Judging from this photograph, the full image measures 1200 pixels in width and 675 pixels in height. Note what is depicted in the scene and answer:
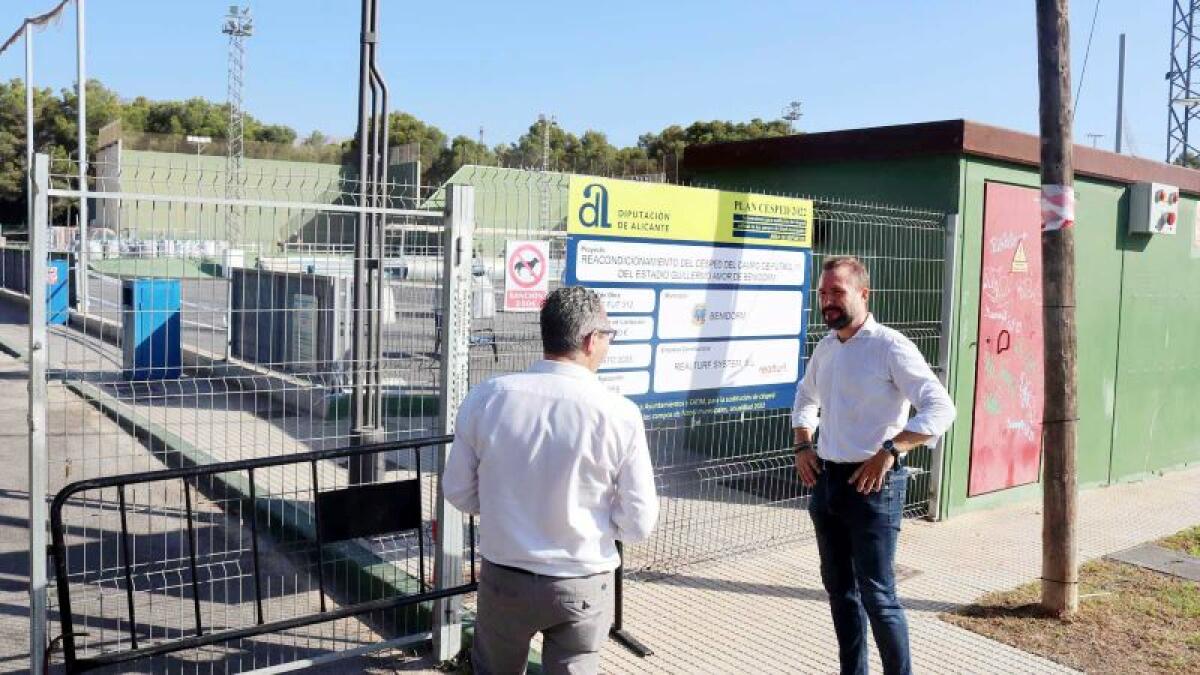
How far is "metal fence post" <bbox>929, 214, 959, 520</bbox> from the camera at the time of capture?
7406 millimetres

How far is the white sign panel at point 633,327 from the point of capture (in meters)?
5.53

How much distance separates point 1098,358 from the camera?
28.8ft

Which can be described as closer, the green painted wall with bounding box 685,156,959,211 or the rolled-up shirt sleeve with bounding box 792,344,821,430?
the rolled-up shirt sleeve with bounding box 792,344,821,430

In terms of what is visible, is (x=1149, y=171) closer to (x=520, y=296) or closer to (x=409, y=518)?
(x=520, y=296)

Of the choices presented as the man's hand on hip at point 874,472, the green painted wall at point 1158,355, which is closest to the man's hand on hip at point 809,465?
the man's hand on hip at point 874,472

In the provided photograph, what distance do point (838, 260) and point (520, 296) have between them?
1585 mm

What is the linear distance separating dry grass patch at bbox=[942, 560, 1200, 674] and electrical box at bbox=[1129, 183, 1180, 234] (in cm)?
354

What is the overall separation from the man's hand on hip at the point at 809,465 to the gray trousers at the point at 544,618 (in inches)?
64.3

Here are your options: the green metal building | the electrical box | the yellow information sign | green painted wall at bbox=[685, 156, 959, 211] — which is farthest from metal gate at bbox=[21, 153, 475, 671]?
the electrical box

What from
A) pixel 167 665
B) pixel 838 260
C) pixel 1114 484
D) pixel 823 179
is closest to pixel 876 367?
pixel 838 260

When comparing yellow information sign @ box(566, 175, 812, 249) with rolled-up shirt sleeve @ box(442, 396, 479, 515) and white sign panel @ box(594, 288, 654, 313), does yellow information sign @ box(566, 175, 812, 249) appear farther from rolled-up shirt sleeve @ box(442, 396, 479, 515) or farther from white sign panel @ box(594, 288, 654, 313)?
rolled-up shirt sleeve @ box(442, 396, 479, 515)

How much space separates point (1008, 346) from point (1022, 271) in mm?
599

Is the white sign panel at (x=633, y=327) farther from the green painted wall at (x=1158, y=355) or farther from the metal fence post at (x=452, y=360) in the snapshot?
the green painted wall at (x=1158, y=355)

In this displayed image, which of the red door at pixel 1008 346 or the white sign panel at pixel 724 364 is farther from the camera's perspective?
the red door at pixel 1008 346
